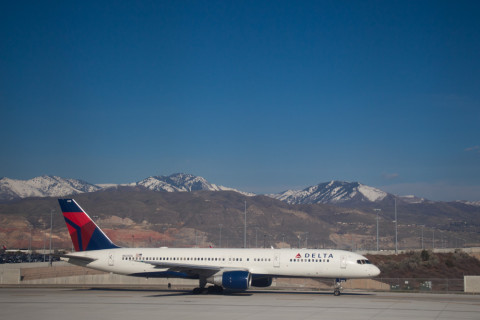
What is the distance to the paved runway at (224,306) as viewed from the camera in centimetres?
3036

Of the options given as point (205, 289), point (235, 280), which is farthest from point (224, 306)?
point (205, 289)

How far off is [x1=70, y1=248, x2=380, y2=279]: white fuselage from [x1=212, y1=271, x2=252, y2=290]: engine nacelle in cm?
217

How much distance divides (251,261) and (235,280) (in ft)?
11.8

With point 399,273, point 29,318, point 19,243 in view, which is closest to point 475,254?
point 399,273

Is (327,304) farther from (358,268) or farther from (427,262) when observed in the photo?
(427,262)

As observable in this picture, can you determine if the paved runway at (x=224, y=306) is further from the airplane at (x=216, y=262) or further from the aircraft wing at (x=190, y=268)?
the aircraft wing at (x=190, y=268)

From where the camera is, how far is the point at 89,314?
30500mm

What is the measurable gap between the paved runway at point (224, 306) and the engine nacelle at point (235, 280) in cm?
93

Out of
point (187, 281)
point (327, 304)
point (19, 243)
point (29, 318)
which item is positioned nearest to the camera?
point (29, 318)

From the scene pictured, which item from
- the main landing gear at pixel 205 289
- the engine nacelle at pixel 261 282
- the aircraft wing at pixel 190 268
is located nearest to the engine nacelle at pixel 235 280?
the aircraft wing at pixel 190 268

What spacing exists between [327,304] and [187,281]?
22713 mm

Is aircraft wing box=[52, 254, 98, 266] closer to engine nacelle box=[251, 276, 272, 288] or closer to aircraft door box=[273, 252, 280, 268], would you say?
engine nacelle box=[251, 276, 272, 288]

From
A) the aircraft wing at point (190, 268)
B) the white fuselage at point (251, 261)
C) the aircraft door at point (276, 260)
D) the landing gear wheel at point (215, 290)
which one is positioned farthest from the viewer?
the landing gear wheel at point (215, 290)

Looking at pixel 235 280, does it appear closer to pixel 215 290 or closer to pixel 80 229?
pixel 215 290
